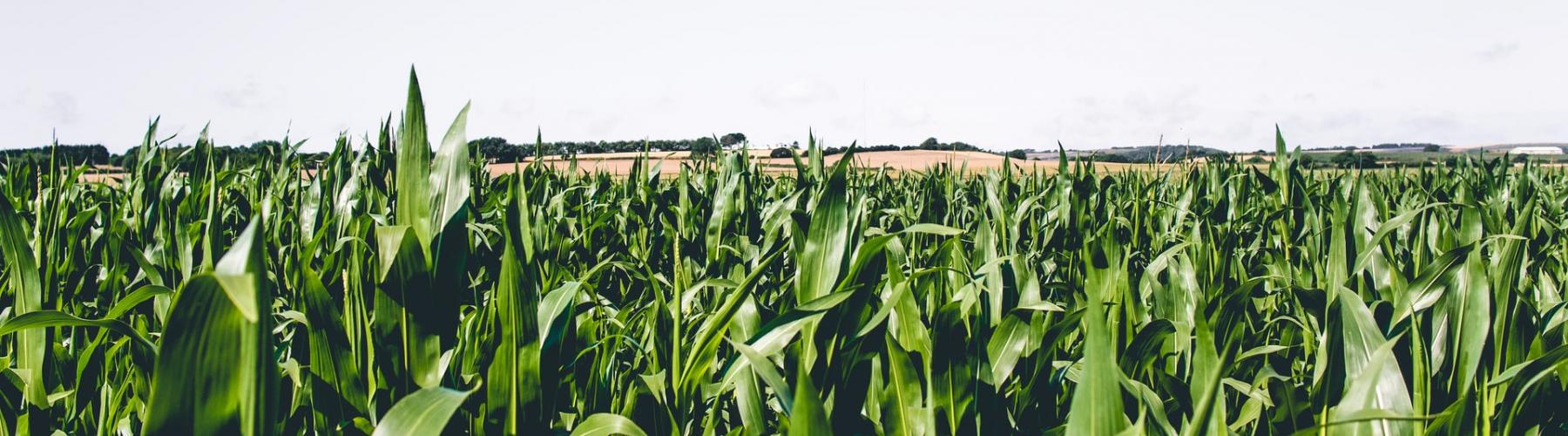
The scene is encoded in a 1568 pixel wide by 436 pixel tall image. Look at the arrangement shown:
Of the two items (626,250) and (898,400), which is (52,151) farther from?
(898,400)

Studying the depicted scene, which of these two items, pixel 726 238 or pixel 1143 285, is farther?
pixel 726 238

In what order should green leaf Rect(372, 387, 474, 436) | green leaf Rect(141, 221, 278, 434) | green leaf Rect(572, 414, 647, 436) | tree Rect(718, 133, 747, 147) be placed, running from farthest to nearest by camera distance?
tree Rect(718, 133, 747, 147), green leaf Rect(572, 414, 647, 436), green leaf Rect(372, 387, 474, 436), green leaf Rect(141, 221, 278, 434)

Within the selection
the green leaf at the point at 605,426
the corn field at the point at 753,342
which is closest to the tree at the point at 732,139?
the corn field at the point at 753,342

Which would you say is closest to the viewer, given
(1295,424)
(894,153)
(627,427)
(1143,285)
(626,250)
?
(627,427)

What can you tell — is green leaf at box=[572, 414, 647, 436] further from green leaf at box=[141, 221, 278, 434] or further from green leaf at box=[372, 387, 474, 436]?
green leaf at box=[141, 221, 278, 434]

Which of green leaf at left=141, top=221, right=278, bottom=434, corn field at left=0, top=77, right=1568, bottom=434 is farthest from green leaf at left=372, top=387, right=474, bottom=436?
green leaf at left=141, top=221, right=278, bottom=434

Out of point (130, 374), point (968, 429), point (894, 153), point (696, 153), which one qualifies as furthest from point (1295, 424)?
point (894, 153)

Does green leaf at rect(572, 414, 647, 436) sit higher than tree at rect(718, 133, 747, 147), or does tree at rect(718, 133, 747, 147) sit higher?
tree at rect(718, 133, 747, 147)

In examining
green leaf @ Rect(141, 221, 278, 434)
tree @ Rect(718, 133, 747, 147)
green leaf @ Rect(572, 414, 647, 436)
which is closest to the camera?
green leaf @ Rect(141, 221, 278, 434)

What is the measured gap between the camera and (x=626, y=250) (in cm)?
342

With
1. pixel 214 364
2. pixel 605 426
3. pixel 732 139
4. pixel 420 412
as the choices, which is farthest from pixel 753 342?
pixel 732 139

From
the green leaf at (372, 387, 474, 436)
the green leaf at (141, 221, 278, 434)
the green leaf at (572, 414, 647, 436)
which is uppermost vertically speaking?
the green leaf at (141, 221, 278, 434)

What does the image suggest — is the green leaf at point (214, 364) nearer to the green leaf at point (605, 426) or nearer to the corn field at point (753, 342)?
the corn field at point (753, 342)

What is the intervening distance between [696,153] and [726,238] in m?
2.18
